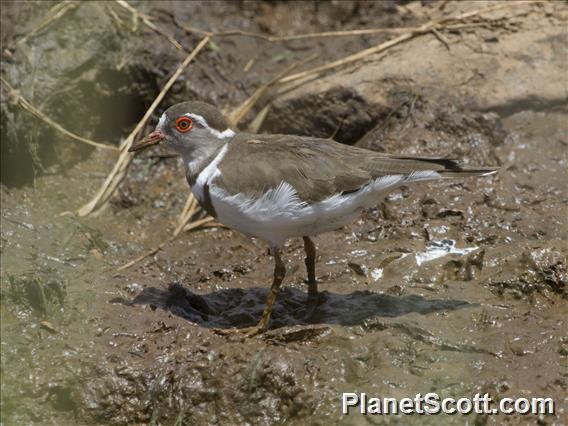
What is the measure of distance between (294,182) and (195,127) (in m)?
1.04

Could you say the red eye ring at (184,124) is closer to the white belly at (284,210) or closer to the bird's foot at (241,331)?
the white belly at (284,210)

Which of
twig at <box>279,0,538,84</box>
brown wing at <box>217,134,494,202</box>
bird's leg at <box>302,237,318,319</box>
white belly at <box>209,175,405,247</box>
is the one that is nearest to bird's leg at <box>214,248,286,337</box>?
white belly at <box>209,175,405,247</box>

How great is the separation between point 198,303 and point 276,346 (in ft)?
3.45

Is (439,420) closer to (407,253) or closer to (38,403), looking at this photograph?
(407,253)

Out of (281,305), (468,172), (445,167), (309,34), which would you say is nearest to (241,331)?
(281,305)

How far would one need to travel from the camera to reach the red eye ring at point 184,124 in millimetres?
7312

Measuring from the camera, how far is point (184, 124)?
7.32 metres

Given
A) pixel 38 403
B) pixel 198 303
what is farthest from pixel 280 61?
pixel 38 403

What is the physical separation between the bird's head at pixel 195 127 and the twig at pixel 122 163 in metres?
1.73

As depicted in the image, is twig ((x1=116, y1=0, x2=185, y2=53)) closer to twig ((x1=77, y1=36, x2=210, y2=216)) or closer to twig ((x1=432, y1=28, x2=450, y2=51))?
twig ((x1=77, y1=36, x2=210, y2=216))

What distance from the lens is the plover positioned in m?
6.76

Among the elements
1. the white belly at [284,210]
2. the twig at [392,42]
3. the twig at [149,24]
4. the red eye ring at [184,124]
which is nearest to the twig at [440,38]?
the twig at [392,42]

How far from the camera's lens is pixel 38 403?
255 inches

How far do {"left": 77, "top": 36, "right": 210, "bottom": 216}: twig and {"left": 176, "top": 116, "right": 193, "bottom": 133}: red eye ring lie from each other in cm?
178
